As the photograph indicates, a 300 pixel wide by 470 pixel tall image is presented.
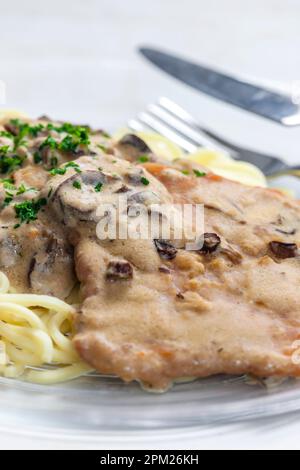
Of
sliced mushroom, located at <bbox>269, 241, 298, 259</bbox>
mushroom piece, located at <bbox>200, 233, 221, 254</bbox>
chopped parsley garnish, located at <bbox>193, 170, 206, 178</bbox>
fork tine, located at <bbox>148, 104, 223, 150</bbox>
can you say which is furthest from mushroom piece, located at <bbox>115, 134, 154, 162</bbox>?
fork tine, located at <bbox>148, 104, 223, 150</bbox>

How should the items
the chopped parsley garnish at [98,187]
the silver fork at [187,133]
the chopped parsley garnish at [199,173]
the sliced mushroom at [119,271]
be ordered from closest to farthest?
1. the sliced mushroom at [119,271]
2. the chopped parsley garnish at [98,187]
3. the chopped parsley garnish at [199,173]
4. the silver fork at [187,133]

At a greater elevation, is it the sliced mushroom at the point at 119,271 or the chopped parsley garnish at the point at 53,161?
the chopped parsley garnish at the point at 53,161

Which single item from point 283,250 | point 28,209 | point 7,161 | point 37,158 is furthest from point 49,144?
point 283,250

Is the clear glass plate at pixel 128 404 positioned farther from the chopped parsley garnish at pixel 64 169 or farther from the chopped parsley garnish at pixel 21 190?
the chopped parsley garnish at pixel 64 169

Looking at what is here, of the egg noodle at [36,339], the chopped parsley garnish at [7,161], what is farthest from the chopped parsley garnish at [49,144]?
the egg noodle at [36,339]

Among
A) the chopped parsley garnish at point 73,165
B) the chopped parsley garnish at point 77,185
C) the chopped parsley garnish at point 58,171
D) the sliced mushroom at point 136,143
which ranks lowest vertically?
the chopped parsley garnish at point 77,185
